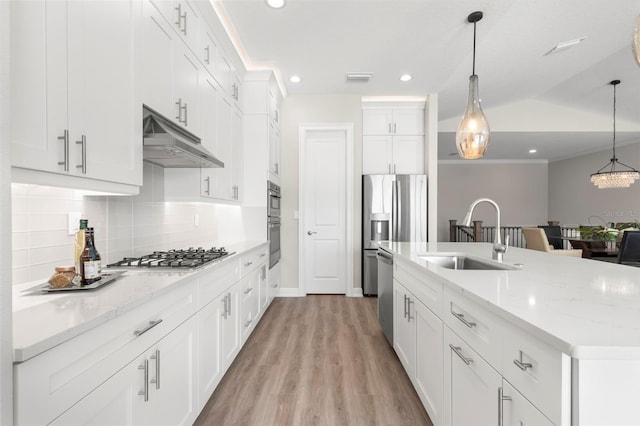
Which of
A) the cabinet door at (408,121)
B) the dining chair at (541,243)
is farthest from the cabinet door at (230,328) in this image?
the dining chair at (541,243)

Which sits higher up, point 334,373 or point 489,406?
point 489,406

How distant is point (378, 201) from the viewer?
14.5ft

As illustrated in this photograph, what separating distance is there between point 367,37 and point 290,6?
0.88 m

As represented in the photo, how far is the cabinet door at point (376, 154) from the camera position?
4609mm

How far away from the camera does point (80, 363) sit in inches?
33.9

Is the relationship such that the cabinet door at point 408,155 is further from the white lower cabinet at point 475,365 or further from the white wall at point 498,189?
the white wall at point 498,189

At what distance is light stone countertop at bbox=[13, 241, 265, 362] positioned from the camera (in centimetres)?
75

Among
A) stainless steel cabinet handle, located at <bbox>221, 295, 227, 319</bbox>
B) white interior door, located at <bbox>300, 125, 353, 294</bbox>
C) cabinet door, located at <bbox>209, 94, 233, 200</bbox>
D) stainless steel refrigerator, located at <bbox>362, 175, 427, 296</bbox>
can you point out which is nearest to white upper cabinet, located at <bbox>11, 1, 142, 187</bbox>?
stainless steel cabinet handle, located at <bbox>221, 295, 227, 319</bbox>

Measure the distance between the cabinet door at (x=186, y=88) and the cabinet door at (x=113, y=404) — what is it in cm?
154

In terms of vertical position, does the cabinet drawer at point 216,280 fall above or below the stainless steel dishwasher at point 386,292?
above

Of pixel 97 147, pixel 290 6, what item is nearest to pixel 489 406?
pixel 97 147

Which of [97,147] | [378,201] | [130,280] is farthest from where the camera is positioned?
[378,201]

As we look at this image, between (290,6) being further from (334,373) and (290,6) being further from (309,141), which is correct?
(334,373)

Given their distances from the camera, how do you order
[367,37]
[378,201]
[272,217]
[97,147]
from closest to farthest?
[97,147]
[367,37]
[272,217]
[378,201]
